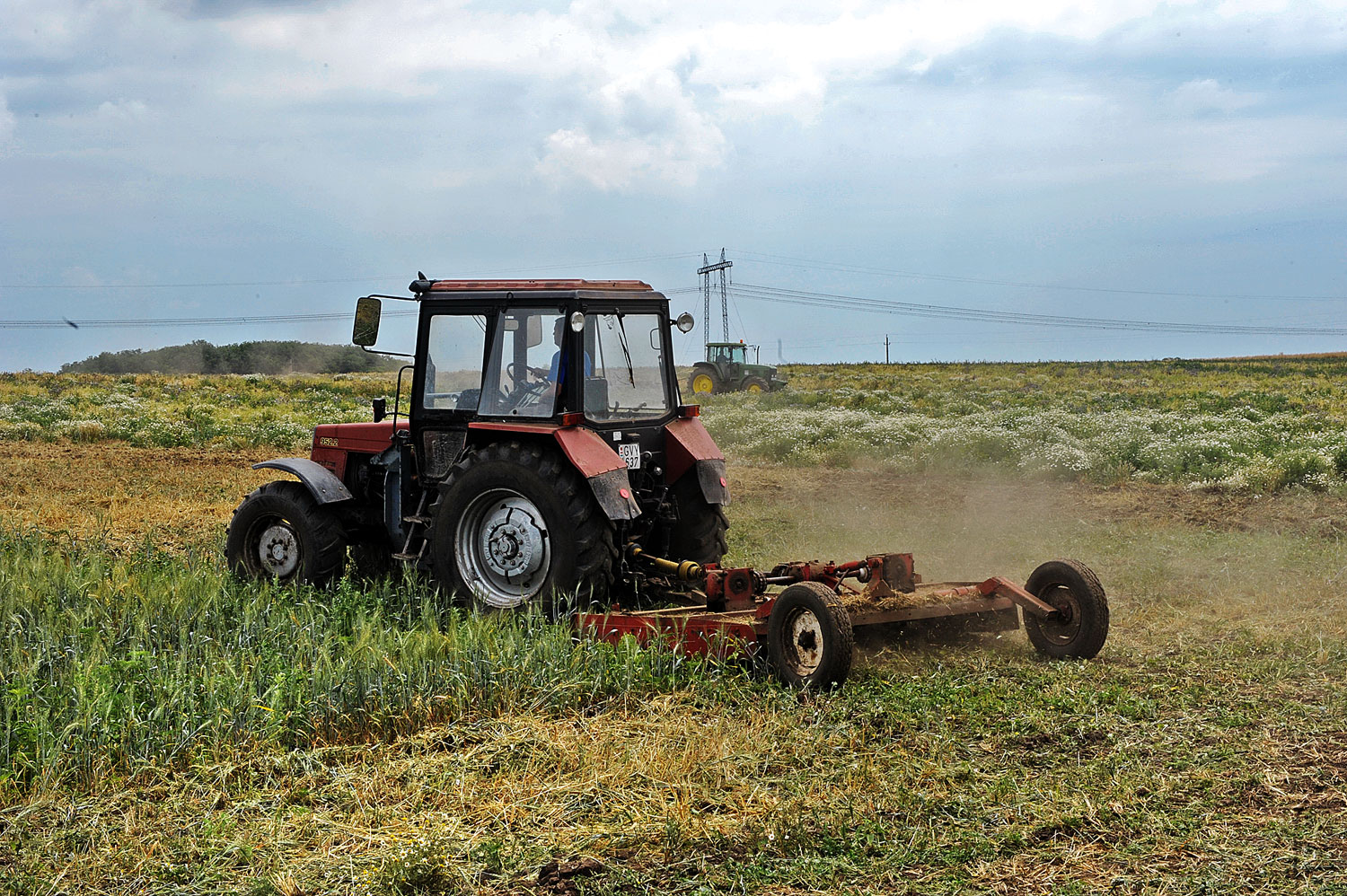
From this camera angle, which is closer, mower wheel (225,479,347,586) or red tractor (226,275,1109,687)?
red tractor (226,275,1109,687)

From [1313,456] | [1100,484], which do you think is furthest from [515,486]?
[1313,456]

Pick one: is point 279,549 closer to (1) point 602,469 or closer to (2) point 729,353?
(1) point 602,469

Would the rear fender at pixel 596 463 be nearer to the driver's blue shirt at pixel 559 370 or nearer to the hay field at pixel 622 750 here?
the driver's blue shirt at pixel 559 370

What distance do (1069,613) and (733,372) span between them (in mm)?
37123

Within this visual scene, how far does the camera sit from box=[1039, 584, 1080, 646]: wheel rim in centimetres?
702

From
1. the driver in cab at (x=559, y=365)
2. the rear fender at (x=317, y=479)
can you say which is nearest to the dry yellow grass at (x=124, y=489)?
the rear fender at (x=317, y=479)

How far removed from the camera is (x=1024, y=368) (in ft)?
208

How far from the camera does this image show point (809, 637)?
6.29 meters

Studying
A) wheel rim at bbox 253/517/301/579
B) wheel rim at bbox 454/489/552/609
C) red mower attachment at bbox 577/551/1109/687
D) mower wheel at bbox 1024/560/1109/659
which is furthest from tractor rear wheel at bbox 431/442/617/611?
mower wheel at bbox 1024/560/1109/659

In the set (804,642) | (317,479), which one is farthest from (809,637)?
(317,479)

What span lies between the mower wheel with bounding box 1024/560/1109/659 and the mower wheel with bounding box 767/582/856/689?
1.52 m

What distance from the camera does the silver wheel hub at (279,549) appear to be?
862 cm

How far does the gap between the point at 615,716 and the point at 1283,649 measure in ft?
14.5

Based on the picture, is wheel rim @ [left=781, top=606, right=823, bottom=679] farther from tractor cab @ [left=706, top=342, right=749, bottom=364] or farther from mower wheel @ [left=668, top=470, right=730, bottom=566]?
tractor cab @ [left=706, top=342, right=749, bottom=364]
